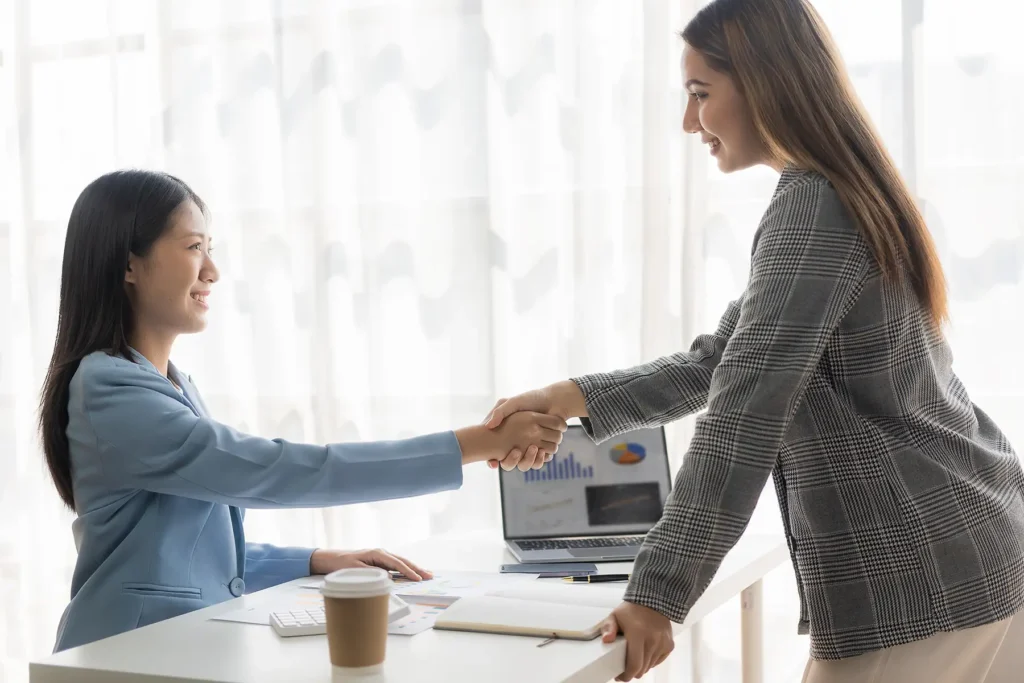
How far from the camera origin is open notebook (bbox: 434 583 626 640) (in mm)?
1179

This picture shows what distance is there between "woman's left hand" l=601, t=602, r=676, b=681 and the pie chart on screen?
0.74 meters

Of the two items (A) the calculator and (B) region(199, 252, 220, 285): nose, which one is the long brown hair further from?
(B) region(199, 252, 220, 285): nose

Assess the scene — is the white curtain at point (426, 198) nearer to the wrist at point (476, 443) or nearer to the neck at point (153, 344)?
the wrist at point (476, 443)

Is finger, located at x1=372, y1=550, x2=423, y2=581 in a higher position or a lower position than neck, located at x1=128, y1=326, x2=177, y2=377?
lower

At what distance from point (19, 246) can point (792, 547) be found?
2585 mm

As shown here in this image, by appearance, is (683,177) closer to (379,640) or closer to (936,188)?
(936,188)

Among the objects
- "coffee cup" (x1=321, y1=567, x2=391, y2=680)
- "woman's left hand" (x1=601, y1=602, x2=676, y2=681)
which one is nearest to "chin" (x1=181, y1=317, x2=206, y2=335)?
"coffee cup" (x1=321, y1=567, x2=391, y2=680)

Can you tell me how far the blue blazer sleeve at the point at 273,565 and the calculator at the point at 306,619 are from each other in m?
0.36

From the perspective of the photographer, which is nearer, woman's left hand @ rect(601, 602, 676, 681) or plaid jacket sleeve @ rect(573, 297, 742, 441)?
woman's left hand @ rect(601, 602, 676, 681)

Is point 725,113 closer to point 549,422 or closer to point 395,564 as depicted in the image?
point 549,422

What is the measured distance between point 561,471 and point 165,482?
701 mm

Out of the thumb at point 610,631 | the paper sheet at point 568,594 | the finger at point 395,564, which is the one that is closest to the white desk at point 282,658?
the thumb at point 610,631

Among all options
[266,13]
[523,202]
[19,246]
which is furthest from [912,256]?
[19,246]

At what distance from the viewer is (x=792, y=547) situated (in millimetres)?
1179
